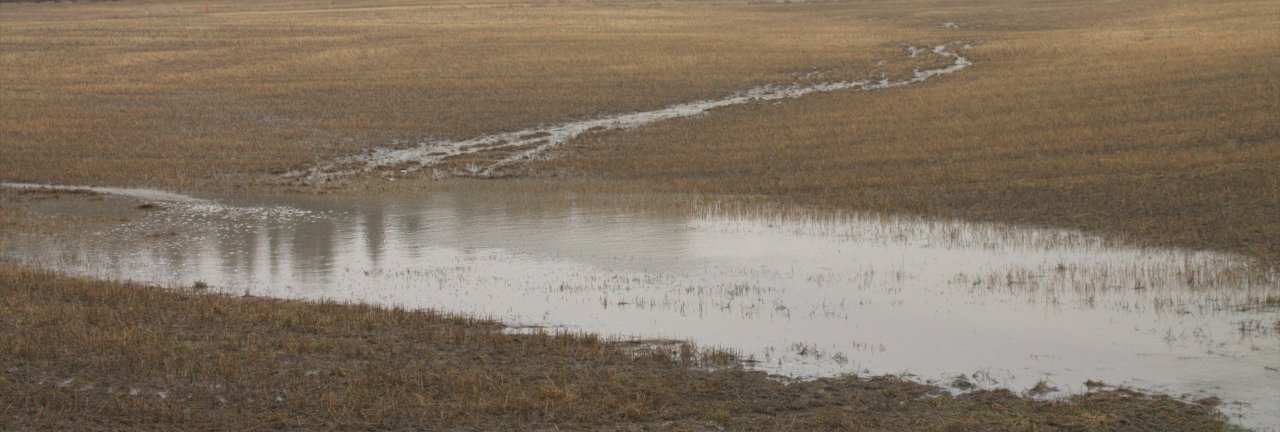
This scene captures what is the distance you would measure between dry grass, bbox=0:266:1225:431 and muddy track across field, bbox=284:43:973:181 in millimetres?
16078

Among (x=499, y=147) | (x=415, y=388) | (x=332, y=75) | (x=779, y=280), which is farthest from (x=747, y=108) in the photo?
(x=415, y=388)

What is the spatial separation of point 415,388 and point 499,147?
73.8 feet

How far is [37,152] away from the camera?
31.6 metres

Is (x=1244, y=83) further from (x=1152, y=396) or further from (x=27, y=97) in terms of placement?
(x=27, y=97)

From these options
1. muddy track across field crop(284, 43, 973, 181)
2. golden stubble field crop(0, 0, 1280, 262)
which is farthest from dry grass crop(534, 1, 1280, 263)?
muddy track across field crop(284, 43, 973, 181)

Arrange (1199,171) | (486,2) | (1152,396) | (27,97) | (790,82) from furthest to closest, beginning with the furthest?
(486,2), (790,82), (27,97), (1199,171), (1152,396)

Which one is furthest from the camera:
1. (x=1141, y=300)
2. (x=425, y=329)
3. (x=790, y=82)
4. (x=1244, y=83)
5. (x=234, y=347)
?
(x=790, y=82)

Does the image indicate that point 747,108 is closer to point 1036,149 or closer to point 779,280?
point 1036,149

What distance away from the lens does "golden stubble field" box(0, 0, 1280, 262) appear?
2411 cm

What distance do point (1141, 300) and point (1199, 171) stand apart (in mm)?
9778

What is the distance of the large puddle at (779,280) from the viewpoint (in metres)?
12.8

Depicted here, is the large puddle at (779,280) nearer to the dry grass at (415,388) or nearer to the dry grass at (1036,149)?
the dry grass at (415,388)

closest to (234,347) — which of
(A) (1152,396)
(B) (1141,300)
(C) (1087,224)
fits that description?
(A) (1152,396)

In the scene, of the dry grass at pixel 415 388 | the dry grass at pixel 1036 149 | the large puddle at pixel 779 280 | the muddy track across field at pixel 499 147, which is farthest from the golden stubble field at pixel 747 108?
the dry grass at pixel 415 388
